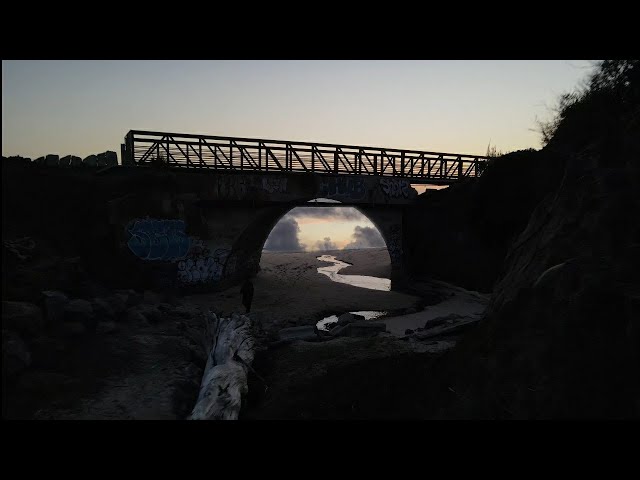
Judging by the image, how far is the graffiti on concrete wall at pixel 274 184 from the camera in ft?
49.1

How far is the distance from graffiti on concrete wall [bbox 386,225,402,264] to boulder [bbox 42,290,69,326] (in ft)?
43.0

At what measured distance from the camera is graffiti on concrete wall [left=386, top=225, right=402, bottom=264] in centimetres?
1788

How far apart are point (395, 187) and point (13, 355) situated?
14.6 metres

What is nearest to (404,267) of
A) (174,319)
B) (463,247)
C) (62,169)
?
(463,247)

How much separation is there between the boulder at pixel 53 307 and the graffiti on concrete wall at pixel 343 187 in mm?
9985

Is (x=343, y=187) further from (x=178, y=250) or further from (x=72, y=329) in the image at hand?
(x=72, y=329)

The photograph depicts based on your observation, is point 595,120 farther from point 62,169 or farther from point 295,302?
point 62,169

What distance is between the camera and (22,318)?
24.7 feet

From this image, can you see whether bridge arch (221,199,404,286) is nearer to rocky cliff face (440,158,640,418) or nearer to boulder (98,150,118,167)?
boulder (98,150,118,167)

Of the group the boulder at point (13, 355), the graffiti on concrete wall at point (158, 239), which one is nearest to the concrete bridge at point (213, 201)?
the graffiti on concrete wall at point (158, 239)

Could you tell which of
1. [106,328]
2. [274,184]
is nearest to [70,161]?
[274,184]
